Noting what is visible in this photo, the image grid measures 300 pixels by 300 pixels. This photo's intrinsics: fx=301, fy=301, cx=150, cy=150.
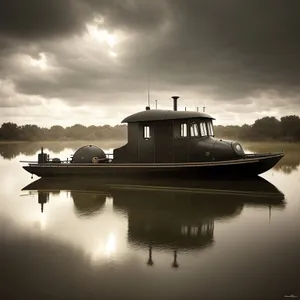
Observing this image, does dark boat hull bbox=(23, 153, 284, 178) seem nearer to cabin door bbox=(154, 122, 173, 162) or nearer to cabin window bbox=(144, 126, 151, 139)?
cabin door bbox=(154, 122, 173, 162)

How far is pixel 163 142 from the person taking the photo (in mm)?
18141

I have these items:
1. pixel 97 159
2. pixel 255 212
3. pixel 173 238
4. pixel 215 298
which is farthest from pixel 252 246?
pixel 97 159

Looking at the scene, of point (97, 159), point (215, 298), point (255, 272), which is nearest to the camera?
point (215, 298)

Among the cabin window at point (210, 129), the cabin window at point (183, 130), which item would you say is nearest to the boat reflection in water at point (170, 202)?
the cabin window at point (183, 130)

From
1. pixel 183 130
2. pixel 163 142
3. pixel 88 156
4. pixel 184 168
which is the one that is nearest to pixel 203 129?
pixel 183 130

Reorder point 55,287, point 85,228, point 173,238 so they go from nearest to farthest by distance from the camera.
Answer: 1. point 55,287
2. point 173,238
3. point 85,228

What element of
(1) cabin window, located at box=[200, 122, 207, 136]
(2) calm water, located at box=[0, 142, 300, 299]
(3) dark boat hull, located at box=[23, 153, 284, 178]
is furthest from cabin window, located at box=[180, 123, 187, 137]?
(2) calm water, located at box=[0, 142, 300, 299]

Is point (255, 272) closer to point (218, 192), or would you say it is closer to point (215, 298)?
point (215, 298)

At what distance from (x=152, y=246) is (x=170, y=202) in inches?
203

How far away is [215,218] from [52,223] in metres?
5.60

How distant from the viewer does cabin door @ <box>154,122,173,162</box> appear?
17969 mm

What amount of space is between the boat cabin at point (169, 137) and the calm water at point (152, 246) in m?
3.61

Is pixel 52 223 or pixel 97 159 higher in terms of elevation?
pixel 97 159

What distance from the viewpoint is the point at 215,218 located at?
1046 centimetres
